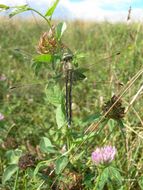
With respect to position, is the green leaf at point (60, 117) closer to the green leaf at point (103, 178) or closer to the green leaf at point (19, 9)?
the green leaf at point (103, 178)

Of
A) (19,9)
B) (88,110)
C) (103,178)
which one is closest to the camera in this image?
(19,9)

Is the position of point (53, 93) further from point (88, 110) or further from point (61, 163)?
point (88, 110)

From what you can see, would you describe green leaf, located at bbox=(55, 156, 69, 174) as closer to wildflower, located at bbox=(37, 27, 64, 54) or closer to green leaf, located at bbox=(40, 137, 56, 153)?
green leaf, located at bbox=(40, 137, 56, 153)

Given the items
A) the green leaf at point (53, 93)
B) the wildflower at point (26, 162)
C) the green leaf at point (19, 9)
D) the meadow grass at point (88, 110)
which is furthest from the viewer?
the meadow grass at point (88, 110)

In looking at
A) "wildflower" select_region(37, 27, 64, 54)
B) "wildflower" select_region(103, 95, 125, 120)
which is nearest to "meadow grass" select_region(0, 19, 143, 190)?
"wildflower" select_region(103, 95, 125, 120)

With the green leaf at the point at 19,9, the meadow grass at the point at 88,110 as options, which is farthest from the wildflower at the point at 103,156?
the green leaf at the point at 19,9

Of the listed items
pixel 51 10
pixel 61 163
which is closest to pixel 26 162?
pixel 61 163

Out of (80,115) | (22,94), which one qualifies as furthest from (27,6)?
(22,94)

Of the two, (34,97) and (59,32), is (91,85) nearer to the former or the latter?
(34,97)

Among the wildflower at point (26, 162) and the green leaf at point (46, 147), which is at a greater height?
the green leaf at point (46, 147)

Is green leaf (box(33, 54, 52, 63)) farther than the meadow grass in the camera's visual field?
No

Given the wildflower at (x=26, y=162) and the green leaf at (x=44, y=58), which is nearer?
the green leaf at (x=44, y=58)
